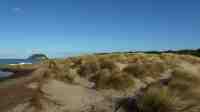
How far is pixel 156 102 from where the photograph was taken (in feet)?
24.9

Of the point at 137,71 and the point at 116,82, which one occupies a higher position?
the point at 137,71

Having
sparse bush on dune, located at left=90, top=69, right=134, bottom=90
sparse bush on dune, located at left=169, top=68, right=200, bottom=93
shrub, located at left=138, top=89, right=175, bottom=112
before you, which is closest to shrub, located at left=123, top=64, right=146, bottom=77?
sparse bush on dune, located at left=90, top=69, right=134, bottom=90

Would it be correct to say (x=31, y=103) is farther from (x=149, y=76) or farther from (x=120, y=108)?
(x=149, y=76)

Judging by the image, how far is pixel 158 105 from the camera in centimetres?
752

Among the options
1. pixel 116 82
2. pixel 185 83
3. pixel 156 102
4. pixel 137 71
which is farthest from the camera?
pixel 137 71

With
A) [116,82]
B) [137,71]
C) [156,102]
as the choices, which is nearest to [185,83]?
[156,102]

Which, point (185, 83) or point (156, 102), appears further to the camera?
point (185, 83)

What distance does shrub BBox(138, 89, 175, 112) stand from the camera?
7.45 metres

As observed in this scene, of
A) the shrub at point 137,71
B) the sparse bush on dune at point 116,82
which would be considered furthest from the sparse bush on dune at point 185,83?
the shrub at point 137,71

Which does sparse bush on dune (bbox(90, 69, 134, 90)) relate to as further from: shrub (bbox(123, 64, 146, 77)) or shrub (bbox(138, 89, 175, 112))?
shrub (bbox(138, 89, 175, 112))

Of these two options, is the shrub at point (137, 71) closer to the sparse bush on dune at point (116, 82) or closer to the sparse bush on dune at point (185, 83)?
the sparse bush on dune at point (116, 82)

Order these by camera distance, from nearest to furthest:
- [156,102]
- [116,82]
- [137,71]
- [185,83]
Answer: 1. [156,102]
2. [185,83]
3. [116,82]
4. [137,71]

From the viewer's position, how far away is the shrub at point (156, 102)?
745cm

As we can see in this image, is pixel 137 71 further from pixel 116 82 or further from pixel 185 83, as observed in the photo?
pixel 185 83
